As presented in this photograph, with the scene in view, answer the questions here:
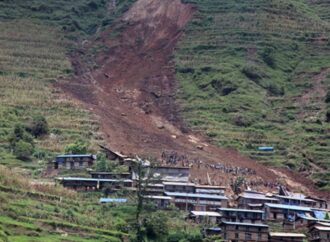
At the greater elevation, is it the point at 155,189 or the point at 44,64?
the point at 44,64

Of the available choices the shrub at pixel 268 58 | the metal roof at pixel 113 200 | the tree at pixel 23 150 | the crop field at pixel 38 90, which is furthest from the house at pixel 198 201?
the shrub at pixel 268 58

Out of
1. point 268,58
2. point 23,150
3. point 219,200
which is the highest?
point 268,58

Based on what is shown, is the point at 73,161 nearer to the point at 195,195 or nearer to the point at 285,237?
the point at 195,195

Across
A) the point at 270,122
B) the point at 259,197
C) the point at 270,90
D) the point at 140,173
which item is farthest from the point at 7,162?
the point at 270,90

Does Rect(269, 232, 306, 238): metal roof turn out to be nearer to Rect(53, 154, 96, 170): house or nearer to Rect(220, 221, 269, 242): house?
Rect(220, 221, 269, 242): house

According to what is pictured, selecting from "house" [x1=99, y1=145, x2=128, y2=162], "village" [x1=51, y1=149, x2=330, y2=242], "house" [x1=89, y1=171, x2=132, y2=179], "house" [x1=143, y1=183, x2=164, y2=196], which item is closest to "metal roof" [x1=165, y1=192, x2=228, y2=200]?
Answer: "village" [x1=51, y1=149, x2=330, y2=242]

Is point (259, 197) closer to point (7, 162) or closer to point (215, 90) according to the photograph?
point (7, 162)

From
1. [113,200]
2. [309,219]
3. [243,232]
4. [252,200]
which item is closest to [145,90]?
[252,200]
